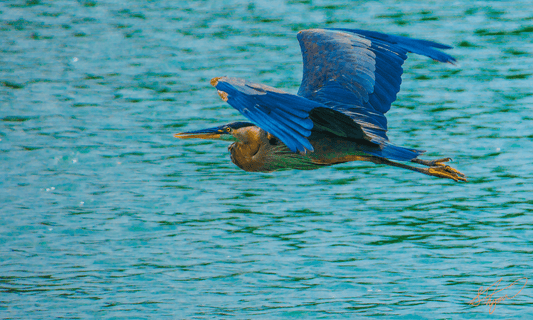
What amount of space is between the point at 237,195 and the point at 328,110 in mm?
6957

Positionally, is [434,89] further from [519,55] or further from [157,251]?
[157,251]

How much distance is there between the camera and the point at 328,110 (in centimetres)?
593

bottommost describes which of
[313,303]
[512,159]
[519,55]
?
[313,303]

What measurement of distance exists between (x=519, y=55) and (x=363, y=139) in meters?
12.2

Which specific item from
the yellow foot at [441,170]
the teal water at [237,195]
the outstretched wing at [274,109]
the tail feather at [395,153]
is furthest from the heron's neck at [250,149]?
the teal water at [237,195]

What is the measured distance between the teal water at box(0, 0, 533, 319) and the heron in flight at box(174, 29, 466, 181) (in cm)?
321

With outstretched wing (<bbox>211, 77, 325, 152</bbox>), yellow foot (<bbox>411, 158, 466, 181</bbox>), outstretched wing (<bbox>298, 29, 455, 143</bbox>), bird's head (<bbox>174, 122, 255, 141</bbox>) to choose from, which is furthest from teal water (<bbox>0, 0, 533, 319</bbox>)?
outstretched wing (<bbox>211, 77, 325, 152</bbox>)

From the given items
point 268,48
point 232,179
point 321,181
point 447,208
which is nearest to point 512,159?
point 447,208

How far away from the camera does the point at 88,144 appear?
14.6 metres

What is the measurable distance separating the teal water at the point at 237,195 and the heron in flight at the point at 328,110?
3207mm

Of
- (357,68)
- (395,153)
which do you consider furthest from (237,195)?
(395,153)

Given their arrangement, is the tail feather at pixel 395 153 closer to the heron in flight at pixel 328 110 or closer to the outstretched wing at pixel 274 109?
the heron in flight at pixel 328 110

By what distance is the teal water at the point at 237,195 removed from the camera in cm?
1023

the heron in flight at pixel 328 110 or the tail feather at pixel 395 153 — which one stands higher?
the heron in flight at pixel 328 110
